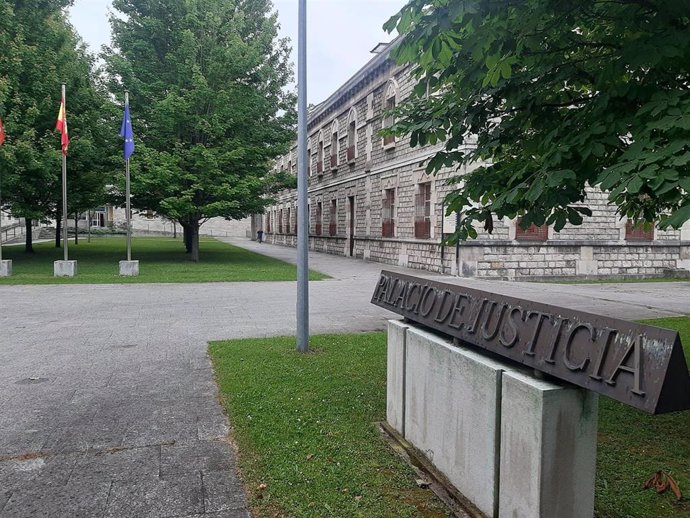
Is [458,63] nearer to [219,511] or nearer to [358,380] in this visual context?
[358,380]

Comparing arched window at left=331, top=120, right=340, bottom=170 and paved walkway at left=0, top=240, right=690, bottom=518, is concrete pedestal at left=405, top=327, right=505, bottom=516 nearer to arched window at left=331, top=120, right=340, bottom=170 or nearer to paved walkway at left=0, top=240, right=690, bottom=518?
paved walkway at left=0, top=240, right=690, bottom=518

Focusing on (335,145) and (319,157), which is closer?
(335,145)

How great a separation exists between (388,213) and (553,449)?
69.3ft

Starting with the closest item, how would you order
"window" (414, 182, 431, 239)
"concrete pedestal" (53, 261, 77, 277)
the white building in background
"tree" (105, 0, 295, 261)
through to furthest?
"concrete pedestal" (53, 261, 77, 277) < "window" (414, 182, 431, 239) < "tree" (105, 0, 295, 261) < the white building in background

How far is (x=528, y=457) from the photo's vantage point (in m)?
2.71

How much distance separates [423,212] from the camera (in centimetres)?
2019

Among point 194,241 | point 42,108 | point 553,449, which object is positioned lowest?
point 553,449

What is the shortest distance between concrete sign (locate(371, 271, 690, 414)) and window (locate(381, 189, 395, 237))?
19.4 metres

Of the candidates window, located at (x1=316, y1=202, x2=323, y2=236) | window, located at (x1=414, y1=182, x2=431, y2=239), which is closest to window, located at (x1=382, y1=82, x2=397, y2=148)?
window, located at (x1=414, y1=182, x2=431, y2=239)

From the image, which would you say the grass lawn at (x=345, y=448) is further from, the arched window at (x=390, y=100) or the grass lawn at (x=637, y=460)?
the arched window at (x=390, y=100)

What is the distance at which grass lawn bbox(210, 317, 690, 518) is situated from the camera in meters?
3.20

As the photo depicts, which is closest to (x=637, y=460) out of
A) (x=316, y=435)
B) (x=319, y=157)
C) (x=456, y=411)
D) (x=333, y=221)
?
(x=456, y=411)

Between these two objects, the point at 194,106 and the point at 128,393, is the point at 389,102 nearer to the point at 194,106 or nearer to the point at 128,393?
the point at 194,106

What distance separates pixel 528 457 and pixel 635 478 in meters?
1.38
